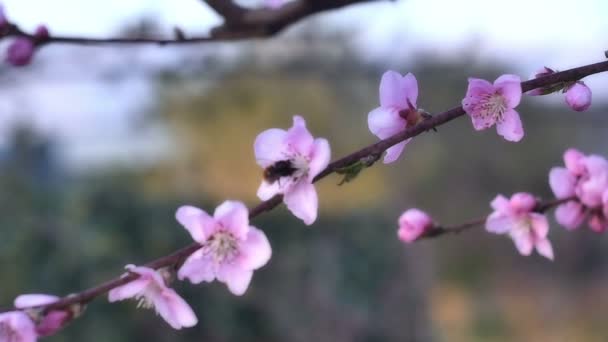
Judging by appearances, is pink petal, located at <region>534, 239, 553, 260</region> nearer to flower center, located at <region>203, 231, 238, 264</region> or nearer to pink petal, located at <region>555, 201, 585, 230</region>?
pink petal, located at <region>555, 201, 585, 230</region>

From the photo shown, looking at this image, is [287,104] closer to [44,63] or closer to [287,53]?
[287,53]

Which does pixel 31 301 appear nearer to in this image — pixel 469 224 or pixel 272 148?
pixel 272 148

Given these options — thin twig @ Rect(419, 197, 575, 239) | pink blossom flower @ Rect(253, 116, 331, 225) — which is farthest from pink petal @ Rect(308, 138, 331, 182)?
thin twig @ Rect(419, 197, 575, 239)

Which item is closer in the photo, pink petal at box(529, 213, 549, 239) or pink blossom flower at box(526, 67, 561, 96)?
pink blossom flower at box(526, 67, 561, 96)

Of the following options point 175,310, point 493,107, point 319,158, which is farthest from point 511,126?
point 175,310

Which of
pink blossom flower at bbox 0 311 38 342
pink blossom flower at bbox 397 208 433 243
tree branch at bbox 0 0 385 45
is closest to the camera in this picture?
pink blossom flower at bbox 0 311 38 342

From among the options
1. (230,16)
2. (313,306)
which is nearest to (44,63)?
(313,306)
